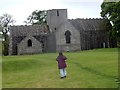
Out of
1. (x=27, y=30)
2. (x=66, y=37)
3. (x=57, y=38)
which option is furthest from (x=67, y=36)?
(x=27, y=30)

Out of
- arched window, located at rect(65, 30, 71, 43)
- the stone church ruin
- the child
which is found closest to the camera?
the child

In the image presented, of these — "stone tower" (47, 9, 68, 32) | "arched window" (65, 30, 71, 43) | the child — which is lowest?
the child

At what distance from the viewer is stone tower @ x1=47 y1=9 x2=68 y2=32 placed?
75938 mm

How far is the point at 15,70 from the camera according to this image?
30.2 meters

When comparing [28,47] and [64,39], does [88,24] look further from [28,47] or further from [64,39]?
[28,47]

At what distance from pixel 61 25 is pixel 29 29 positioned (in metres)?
7.04

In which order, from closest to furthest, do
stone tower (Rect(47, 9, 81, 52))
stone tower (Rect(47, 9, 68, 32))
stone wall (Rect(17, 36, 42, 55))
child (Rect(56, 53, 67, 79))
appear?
child (Rect(56, 53, 67, 79))
stone wall (Rect(17, 36, 42, 55))
stone tower (Rect(47, 9, 81, 52))
stone tower (Rect(47, 9, 68, 32))

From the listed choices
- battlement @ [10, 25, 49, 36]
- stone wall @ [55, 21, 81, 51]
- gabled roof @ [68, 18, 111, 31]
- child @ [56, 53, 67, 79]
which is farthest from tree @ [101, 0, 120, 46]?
child @ [56, 53, 67, 79]

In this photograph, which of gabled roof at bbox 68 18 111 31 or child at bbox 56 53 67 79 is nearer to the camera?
child at bbox 56 53 67 79

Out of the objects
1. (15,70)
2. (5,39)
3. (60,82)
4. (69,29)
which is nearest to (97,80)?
(60,82)

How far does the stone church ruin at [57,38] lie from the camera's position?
71.4 m

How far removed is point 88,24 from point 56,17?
738 cm

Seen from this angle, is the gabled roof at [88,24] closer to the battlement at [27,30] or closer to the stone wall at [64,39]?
the stone wall at [64,39]

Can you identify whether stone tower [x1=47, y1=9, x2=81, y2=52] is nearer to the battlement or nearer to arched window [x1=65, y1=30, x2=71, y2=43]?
arched window [x1=65, y1=30, x2=71, y2=43]
